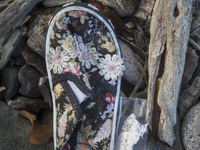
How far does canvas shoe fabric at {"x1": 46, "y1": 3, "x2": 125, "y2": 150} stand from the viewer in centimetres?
159

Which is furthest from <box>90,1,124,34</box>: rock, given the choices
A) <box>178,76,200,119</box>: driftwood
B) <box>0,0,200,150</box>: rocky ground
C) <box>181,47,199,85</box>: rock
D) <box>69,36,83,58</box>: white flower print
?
<box>178,76,200,119</box>: driftwood

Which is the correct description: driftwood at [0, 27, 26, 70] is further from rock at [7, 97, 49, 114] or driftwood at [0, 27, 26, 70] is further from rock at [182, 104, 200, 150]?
rock at [182, 104, 200, 150]

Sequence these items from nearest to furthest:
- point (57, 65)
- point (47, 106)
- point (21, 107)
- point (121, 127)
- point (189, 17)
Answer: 1. point (189, 17)
2. point (57, 65)
3. point (121, 127)
4. point (21, 107)
5. point (47, 106)

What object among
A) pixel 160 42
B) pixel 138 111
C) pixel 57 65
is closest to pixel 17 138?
pixel 57 65

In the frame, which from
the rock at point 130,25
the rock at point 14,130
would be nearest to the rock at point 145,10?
the rock at point 130,25

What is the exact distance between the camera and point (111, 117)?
1.71 m

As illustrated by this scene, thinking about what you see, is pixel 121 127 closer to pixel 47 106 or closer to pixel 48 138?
pixel 48 138

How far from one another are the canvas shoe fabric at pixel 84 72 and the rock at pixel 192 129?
0.69 meters

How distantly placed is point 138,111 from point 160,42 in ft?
2.71

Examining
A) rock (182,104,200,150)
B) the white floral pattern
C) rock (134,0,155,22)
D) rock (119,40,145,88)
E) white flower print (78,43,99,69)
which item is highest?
rock (134,0,155,22)

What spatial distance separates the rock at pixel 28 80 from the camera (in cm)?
195

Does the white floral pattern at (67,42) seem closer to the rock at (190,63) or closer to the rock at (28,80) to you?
the rock at (28,80)

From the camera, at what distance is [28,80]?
1.97 meters

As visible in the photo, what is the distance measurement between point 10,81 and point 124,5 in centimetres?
167
